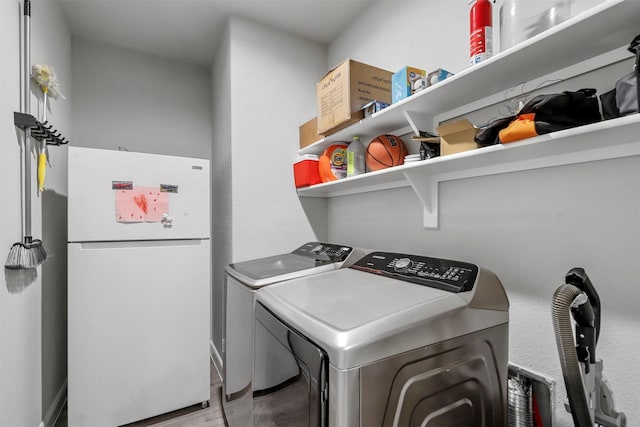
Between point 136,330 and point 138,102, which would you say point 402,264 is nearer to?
point 136,330

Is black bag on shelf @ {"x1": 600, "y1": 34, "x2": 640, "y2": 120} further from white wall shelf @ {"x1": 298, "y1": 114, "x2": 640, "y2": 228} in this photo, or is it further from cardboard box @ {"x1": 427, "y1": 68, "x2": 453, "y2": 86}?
cardboard box @ {"x1": 427, "y1": 68, "x2": 453, "y2": 86}

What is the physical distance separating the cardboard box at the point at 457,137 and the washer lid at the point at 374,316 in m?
0.48

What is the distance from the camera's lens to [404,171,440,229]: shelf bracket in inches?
58.4

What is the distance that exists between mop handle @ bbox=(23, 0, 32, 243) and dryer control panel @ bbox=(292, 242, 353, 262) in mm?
1381

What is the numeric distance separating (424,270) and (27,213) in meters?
1.82

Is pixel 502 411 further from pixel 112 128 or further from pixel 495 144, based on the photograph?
pixel 112 128

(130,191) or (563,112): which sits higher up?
(563,112)

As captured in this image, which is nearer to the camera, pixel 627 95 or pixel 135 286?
pixel 627 95

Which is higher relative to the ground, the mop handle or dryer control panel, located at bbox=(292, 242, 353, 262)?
the mop handle

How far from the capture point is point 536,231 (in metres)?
1.12

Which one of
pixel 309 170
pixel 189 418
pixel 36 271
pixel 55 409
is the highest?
pixel 309 170

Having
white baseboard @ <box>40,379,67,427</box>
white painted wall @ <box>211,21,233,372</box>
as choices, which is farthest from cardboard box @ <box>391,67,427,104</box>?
white baseboard @ <box>40,379,67,427</box>

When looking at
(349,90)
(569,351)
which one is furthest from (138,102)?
(569,351)

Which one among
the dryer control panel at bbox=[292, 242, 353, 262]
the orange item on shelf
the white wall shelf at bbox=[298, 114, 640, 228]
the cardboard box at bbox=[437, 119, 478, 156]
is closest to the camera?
the white wall shelf at bbox=[298, 114, 640, 228]
